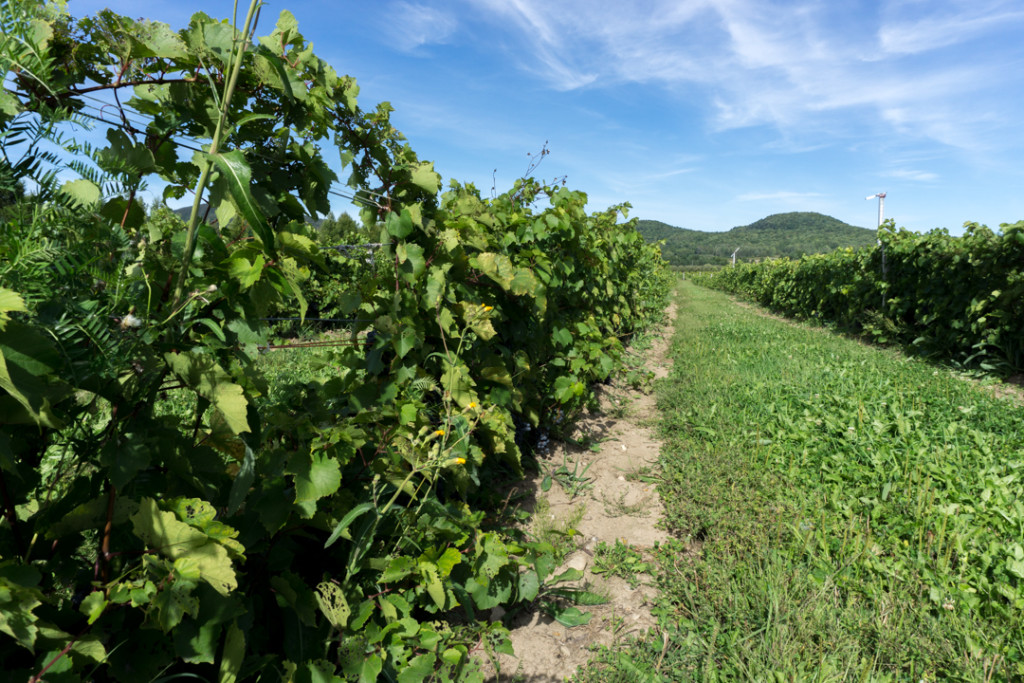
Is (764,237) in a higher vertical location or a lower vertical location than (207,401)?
higher

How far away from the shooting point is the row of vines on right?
23.4 ft

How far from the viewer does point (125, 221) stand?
49.5 inches

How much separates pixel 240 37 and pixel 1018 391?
28.4ft

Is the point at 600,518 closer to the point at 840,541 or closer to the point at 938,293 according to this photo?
the point at 840,541

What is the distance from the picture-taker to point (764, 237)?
152 meters

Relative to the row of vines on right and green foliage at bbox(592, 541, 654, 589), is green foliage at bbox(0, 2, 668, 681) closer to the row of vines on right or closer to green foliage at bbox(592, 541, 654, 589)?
green foliage at bbox(592, 541, 654, 589)

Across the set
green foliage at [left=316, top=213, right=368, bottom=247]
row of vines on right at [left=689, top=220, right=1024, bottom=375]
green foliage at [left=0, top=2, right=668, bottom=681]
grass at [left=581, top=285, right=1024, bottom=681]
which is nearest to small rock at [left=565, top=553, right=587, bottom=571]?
grass at [left=581, top=285, right=1024, bottom=681]

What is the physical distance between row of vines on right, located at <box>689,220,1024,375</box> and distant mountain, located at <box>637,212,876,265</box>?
97.4 metres

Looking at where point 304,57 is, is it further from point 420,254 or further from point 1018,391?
point 1018,391

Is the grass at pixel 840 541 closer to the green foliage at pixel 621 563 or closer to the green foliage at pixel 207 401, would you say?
the green foliage at pixel 621 563

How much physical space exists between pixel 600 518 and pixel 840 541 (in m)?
1.33

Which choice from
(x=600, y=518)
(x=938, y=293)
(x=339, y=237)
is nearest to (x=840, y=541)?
(x=600, y=518)

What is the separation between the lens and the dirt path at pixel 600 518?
2.24 metres

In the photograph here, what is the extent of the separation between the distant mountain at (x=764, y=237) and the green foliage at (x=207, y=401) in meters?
109
